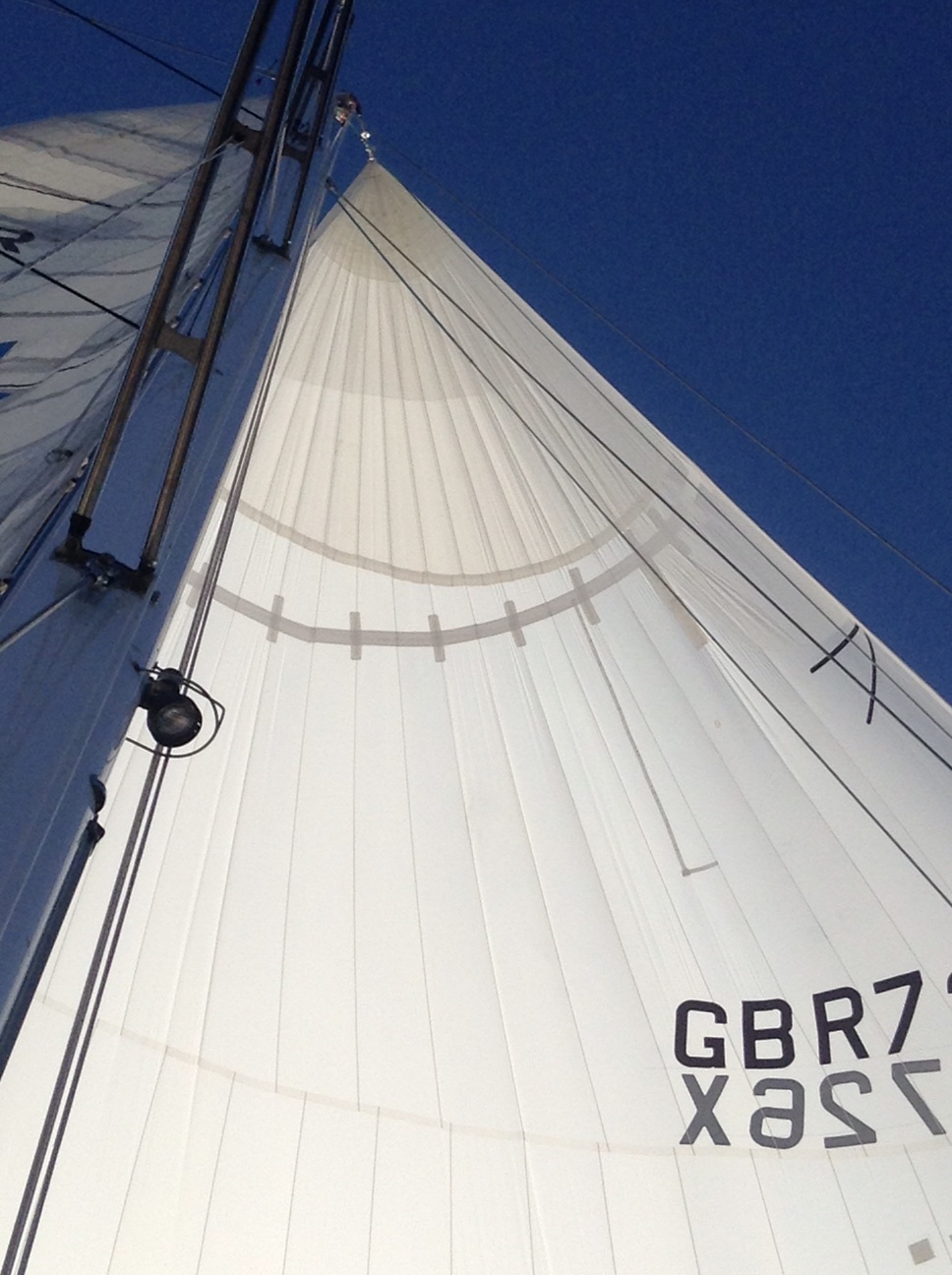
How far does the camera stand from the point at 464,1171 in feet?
11.3

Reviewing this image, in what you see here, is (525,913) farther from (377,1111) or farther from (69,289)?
(69,289)

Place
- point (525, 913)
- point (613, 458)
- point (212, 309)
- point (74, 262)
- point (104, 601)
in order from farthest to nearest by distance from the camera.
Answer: point (613, 458), point (525, 913), point (74, 262), point (212, 309), point (104, 601)

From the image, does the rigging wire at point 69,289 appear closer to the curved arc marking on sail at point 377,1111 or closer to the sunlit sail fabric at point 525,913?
the sunlit sail fabric at point 525,913

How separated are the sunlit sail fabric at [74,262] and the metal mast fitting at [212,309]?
11.1 inches

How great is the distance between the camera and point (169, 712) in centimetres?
226

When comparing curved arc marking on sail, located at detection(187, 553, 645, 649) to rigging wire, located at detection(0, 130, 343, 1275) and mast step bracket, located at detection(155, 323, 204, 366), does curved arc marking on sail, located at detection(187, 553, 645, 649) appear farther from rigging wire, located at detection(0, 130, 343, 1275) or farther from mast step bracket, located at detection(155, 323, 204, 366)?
mast step bracket, located at detection(155, 323, 204, 366)

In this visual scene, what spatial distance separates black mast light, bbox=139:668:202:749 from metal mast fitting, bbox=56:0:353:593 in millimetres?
222

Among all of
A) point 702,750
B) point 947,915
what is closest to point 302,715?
point 702,750

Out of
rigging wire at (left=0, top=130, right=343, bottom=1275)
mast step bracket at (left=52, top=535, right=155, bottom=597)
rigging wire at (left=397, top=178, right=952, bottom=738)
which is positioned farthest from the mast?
rigging wire at (left=397, top=178, right=952, bottom=738)

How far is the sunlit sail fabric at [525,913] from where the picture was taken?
3.31 metres

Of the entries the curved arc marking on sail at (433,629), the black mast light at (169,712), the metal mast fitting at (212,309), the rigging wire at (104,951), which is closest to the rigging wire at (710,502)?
the curved arc marking on sail at (433,629)

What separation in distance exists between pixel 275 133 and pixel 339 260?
6.92 feet

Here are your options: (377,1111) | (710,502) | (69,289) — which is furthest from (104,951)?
(710,502)

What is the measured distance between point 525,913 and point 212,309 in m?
2.41
